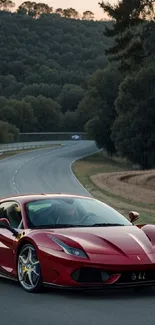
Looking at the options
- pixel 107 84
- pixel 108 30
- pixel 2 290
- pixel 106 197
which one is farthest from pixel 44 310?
pixel 107 84

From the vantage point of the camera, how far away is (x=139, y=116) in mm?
78938

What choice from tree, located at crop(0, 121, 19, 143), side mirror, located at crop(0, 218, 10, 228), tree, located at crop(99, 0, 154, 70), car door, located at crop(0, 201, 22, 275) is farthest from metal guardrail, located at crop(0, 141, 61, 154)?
side mirror, located at crop(0, 218, 10, 228)

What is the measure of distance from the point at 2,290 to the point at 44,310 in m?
1.87

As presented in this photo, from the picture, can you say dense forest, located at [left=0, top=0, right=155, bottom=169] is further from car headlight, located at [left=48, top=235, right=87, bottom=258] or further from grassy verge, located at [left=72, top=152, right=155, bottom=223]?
car headlight, located at [left=48, top=235, right=87, bottom=258]

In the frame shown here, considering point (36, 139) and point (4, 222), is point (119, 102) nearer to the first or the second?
point (36, 139)

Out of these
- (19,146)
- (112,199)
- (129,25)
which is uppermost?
(129,25)

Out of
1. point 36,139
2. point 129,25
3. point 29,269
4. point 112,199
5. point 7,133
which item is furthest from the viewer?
point 36,139

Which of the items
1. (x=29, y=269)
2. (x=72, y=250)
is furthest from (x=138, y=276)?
(x=29, y=269)

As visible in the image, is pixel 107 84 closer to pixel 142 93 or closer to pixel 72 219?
pixel 142 93

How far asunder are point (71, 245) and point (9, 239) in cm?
134

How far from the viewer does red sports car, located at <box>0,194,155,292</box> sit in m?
9.51

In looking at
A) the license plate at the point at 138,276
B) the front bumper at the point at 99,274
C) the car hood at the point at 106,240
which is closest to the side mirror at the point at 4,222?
the car hood at the point at 106,240

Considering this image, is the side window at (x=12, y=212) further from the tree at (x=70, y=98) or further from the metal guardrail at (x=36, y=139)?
the tree at (x=70, y=98)

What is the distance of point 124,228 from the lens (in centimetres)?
1057
